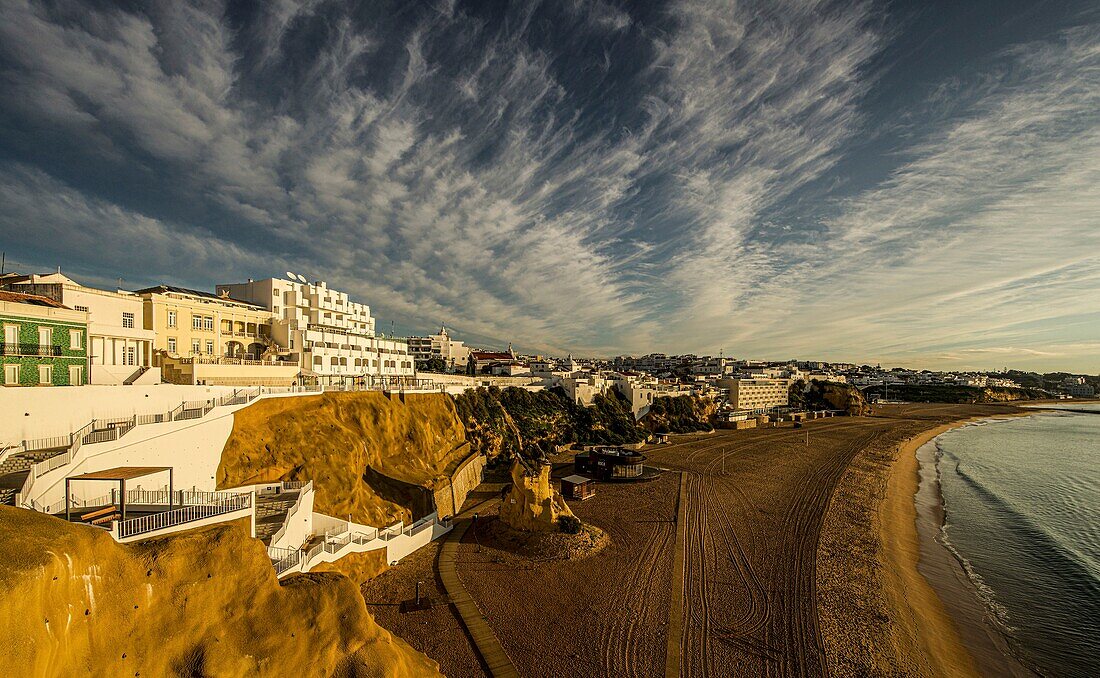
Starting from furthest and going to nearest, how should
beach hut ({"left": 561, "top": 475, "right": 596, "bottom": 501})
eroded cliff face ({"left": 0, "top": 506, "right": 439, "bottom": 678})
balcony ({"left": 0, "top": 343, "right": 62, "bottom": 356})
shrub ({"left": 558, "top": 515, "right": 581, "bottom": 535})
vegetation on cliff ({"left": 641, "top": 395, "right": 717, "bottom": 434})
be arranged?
vegetation on cliff ({"left": 641, "top": 395, "right": 717, "bottom": 434}) → beach hut ({"left": 561, "top": 475, "right": 596, "bottom": 501}) → shrub ({"left": 558, "top": 515, "right": 581, "bottom": 535}) → balcony ({"left": 0, "top": 343, "right": 62, "bottom": 356}) → eroded cliff face ({"left": 0, "top": 506, "right": 439, "bottom": 678})

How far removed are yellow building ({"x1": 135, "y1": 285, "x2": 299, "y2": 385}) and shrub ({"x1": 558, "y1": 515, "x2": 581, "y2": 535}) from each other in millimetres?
22960

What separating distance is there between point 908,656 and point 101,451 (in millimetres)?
30714

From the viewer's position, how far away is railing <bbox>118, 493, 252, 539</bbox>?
12208 mm

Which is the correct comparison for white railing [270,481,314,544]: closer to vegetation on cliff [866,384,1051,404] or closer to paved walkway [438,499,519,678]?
paved walkway [438,499,519,678]

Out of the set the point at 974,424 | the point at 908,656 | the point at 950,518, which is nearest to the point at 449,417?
the point at 908,656

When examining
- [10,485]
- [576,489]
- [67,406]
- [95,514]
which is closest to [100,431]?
[67,406]

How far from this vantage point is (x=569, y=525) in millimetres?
25625

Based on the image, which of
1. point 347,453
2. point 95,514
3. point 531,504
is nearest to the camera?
point 95,514

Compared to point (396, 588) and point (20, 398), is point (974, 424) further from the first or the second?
point (20, 398)

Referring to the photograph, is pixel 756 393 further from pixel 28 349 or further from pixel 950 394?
pixel 950 394

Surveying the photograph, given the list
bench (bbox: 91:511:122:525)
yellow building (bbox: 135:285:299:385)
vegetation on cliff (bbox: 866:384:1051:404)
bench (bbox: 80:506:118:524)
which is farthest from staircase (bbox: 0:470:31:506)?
vegetation on cliff (bbox: 866:384:1051:404)

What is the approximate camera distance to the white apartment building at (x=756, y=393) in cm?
9056

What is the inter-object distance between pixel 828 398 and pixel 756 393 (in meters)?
26.2

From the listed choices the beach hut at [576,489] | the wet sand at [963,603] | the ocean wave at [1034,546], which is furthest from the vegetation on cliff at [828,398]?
the beach hut at [576,489]
